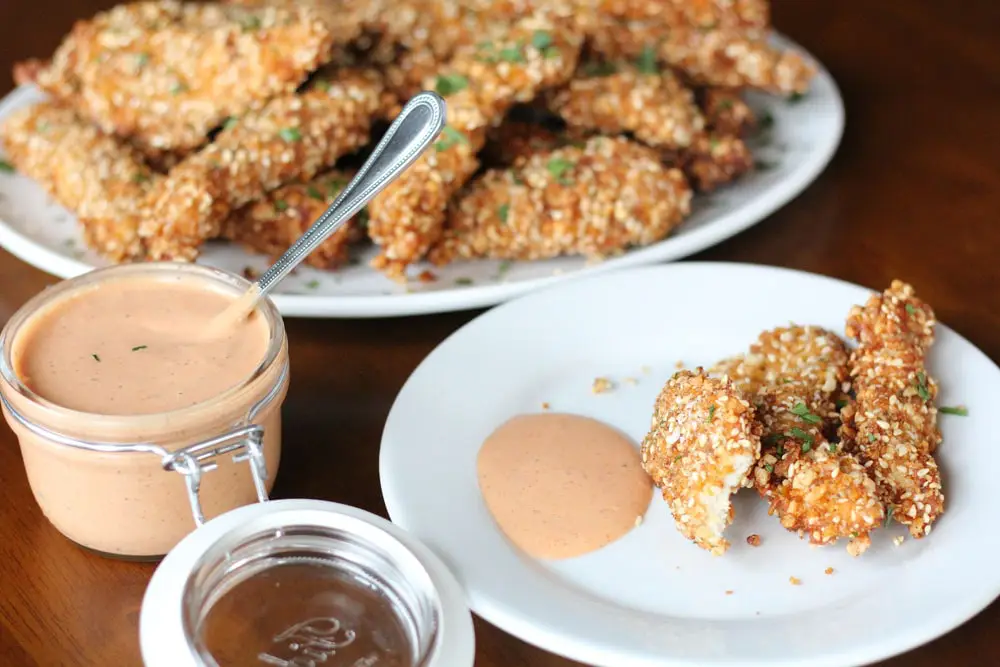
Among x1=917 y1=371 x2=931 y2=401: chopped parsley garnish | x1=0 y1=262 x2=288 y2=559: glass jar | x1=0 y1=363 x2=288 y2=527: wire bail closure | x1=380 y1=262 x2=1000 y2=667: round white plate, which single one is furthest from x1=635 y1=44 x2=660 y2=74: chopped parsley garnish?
x1=0 y1=363 x2=288 y2=527: wire bail closure

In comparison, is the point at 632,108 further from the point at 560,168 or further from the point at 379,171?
the point at 379,171

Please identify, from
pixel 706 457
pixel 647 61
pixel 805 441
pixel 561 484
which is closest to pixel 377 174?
pixel 561 484

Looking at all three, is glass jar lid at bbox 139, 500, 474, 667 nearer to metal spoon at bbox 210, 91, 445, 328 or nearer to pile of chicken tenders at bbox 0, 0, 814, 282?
metal spoon at bbox 210, 91, 445, 328

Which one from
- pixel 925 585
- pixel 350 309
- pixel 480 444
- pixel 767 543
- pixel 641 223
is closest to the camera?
pixel 925 585

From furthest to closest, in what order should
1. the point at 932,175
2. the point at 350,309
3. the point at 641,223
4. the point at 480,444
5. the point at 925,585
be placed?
1. the point at 932,175
2. the point at 641,223
3. the point at 350,309
4. the point at 480,444
5. the point at 925,585

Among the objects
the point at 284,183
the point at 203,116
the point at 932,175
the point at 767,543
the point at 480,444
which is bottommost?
the point at 932,175

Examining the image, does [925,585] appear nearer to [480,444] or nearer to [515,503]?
[515,503]

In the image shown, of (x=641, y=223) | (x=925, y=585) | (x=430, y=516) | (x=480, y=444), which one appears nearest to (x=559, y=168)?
(x=641, y=223)

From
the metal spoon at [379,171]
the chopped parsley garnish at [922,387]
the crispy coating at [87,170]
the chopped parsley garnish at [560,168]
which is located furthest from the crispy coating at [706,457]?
the crispy coating at [87,170]
